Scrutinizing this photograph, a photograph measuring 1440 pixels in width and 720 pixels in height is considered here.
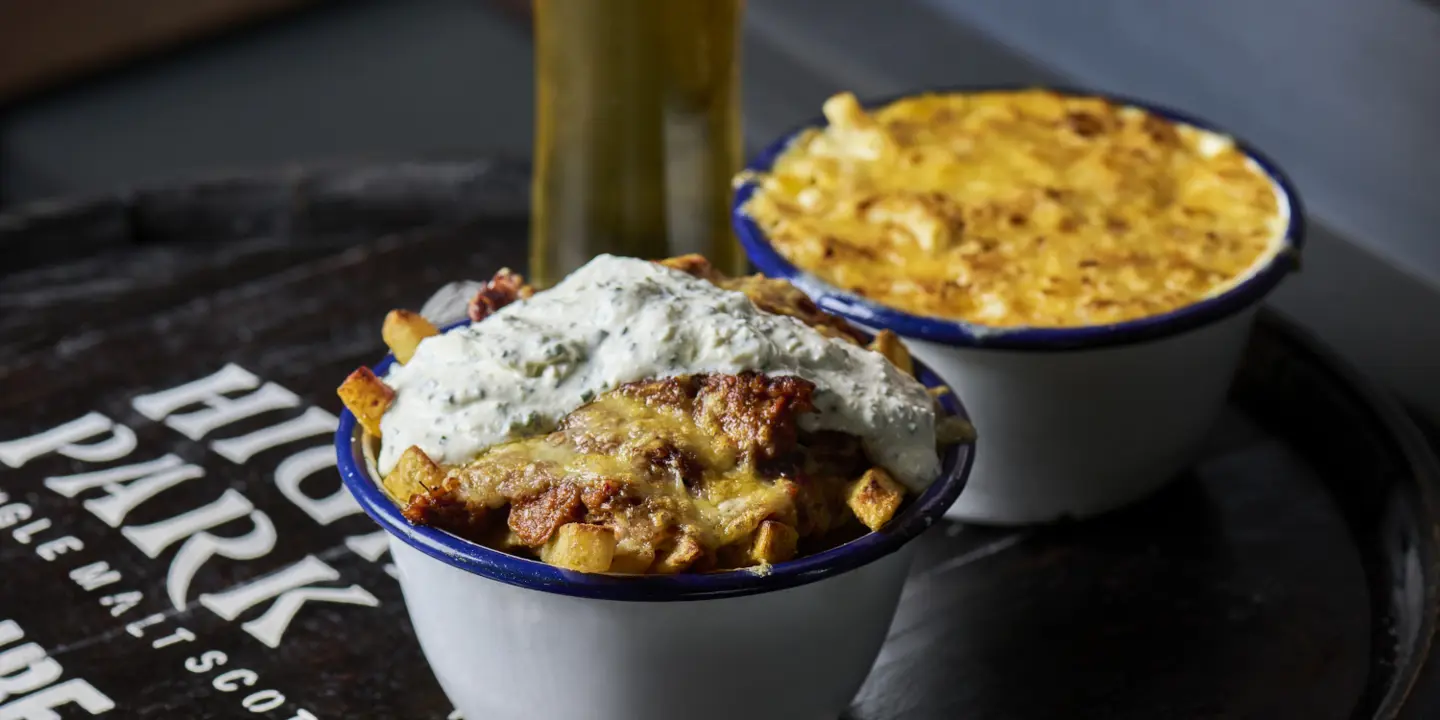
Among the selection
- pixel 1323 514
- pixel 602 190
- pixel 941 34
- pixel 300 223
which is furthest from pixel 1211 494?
pixel 941 34

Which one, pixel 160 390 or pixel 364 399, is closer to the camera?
pixel 364 399

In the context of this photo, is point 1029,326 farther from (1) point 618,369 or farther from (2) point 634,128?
(2) point 634,128

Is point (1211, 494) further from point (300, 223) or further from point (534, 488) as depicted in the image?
point (300, 223)

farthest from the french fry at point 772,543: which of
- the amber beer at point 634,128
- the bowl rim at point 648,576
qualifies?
the amber beer at point 634,128

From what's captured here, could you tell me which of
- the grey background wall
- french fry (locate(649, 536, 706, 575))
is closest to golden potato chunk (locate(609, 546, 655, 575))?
french fry (locate(649, 536, 706, 575))

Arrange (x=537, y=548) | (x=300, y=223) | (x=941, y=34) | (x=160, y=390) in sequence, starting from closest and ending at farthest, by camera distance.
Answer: (x=537, y=548) < (x=160, y=390) < (x=300, y=223) < (x=941, y=34)

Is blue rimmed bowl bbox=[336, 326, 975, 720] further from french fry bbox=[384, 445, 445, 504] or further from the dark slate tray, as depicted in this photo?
the dark slate tray
